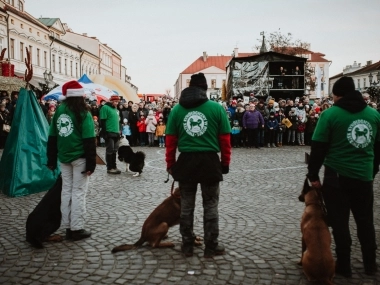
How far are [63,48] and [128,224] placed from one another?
53.7 metres

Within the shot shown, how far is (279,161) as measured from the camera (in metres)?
13.1

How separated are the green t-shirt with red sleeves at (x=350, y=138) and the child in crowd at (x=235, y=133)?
539 inches

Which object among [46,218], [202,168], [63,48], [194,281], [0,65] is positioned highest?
[63,48]

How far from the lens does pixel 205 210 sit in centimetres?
469

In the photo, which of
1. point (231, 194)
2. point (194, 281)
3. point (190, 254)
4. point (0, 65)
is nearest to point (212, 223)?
point (190, 254)

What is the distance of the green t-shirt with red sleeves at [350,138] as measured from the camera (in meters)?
4.05

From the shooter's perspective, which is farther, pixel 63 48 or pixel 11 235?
pixel 63 48

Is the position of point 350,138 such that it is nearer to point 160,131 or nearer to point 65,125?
point 65,125

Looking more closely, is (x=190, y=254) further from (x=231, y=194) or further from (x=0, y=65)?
(x=0, y=65)

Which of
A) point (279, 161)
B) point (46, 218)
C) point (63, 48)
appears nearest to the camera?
point (46, 218)

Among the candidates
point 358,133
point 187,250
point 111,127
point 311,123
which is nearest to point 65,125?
point 187,250

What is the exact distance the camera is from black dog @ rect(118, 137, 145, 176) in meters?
10.2

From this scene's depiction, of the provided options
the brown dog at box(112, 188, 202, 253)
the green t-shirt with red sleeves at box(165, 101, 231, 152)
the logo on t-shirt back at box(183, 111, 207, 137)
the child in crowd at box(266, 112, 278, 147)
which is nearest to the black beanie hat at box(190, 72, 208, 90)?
the green t-shirt with red sleeves at box(165, 101, 231, 152)

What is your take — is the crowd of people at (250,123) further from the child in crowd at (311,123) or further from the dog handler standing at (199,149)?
the dog handler standing at (199,149)
